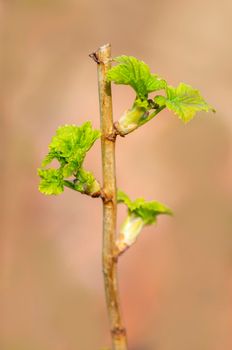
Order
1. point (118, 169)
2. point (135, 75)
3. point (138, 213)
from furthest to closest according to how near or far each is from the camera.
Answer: point (118, 169) → point (138, 213) → point (135, 75)

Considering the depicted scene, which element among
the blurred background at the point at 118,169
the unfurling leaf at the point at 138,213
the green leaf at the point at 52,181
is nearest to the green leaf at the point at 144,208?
the unfurling leaf at the point at 138,213

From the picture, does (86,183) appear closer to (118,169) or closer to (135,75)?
(135,75)

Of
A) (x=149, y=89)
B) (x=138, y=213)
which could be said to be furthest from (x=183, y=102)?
(x=138, y=213)

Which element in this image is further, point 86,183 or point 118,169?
point 118,169

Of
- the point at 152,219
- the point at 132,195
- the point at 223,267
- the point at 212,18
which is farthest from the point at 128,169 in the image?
the point at 152,219

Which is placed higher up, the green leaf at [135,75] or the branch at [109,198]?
the green leaf at [135,75]

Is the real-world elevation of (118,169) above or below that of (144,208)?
above

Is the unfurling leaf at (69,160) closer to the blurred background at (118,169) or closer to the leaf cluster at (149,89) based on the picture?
the leaf cluster at (149,89)

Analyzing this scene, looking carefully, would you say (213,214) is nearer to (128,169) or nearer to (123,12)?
(128,169)
